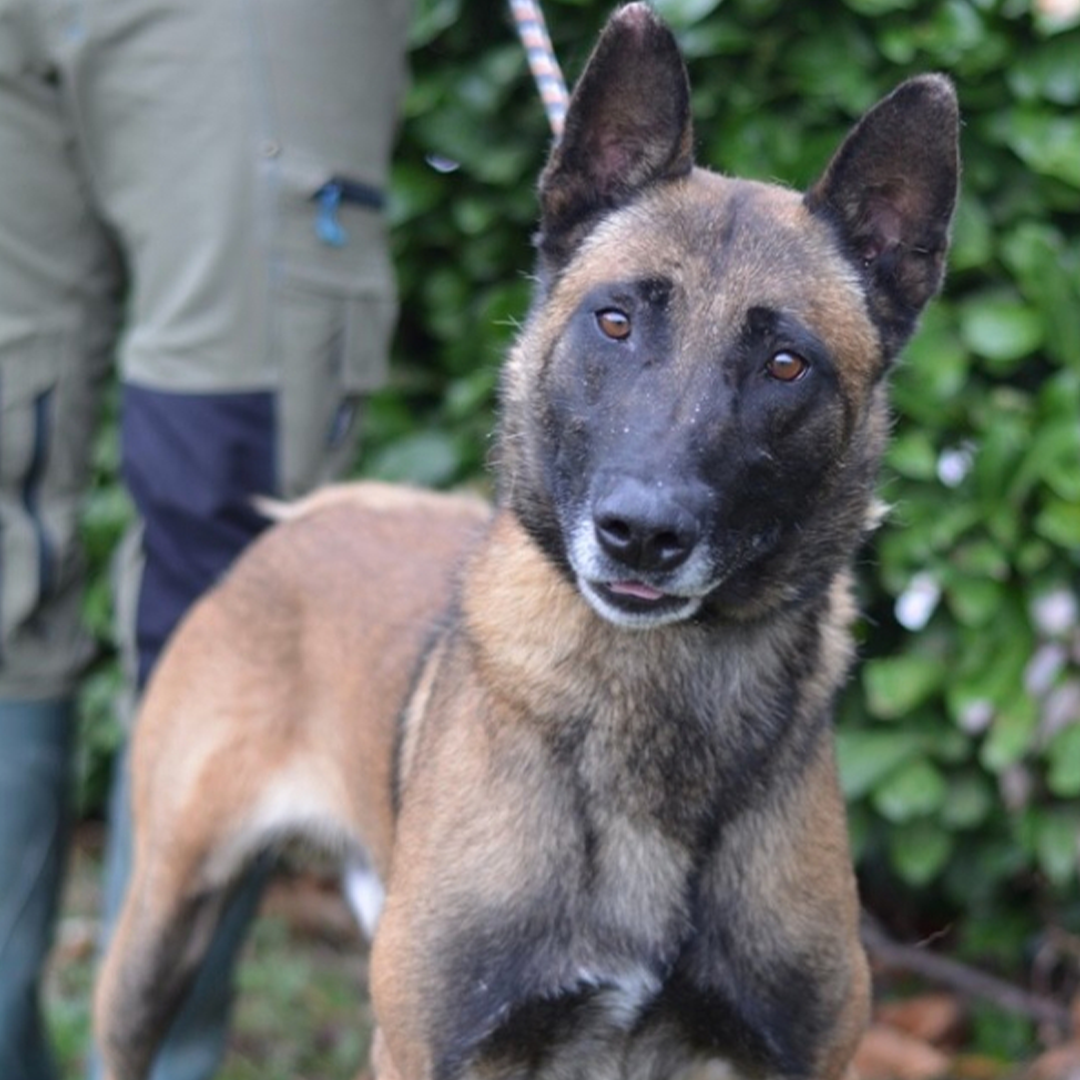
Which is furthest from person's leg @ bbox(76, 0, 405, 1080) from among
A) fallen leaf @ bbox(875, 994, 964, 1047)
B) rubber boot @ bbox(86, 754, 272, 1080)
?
fallen leaf @ bbox(875, 994, 964, 1047)

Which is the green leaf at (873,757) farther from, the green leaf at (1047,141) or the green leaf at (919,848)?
the green leaf at (1047,141)

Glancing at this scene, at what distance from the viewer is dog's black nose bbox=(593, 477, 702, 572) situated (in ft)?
8.89

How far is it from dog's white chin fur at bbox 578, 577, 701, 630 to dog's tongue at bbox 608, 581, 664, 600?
3 centimetres

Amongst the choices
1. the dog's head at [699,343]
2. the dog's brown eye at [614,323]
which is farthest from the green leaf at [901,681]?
the dog's brown eye at [614,323]

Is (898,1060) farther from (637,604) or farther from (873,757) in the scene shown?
(637,604)

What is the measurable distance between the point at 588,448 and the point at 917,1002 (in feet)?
8.73

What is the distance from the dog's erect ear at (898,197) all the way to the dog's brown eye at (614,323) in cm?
40

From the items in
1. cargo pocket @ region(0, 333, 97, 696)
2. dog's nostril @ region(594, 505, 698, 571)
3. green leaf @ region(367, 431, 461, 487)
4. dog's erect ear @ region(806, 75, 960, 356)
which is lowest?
green leaf @ region(367, 431, 461, 487)

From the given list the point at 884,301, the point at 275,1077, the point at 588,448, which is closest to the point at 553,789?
the point at 588,448

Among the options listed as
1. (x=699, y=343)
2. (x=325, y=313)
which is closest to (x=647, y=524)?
(x=699, y=343)

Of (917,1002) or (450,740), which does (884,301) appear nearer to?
(450,740)

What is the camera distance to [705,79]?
4.64m

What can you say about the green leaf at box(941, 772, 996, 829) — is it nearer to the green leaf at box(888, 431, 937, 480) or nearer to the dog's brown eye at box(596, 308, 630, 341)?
the green leaf at box(888, 431, 937, 480)

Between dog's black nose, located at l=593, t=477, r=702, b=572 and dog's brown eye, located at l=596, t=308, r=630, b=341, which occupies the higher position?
dog's brown eye, located at l=596, t=308, r=630, b=341
